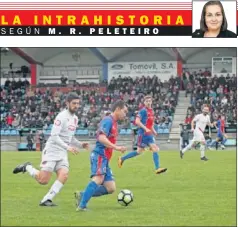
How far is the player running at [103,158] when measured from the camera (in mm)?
10820

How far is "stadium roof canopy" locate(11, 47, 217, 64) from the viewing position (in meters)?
49.4

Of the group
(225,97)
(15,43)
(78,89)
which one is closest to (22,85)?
(78,89)

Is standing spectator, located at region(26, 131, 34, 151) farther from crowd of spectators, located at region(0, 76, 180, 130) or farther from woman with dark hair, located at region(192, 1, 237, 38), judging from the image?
woman with dark hair, located at region(192, 1, 237, 38)

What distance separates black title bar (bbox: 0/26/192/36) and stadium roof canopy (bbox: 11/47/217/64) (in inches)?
1492

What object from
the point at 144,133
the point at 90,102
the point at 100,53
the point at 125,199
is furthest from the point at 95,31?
the point at 100,53

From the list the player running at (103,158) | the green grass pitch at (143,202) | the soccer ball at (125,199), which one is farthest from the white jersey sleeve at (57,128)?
the soccer ball at (125,199)

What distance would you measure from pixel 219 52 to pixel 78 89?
428 inches

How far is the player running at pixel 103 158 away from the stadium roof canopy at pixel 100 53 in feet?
123

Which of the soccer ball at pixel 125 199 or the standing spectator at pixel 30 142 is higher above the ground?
the soccer ball at pixel 125 199

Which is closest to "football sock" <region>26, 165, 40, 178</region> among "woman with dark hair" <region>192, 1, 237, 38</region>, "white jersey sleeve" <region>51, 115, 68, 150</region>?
"white jersey sleeve" <region>51, 115, 68, 150</region>

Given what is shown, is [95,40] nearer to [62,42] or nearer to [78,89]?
[62,42]

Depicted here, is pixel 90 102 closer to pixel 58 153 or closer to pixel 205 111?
pixel 205 111

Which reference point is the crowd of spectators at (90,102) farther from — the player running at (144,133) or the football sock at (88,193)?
the football sock at (88,193)

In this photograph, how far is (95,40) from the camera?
10477 mm
